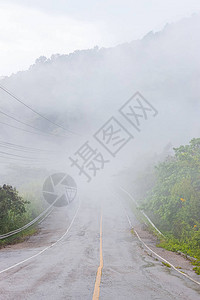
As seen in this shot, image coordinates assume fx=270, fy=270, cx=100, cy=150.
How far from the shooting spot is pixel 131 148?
93812mm

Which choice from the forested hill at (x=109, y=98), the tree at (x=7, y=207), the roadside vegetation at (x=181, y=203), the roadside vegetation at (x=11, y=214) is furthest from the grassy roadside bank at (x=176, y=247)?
the forested hill at (x=109, y=98)

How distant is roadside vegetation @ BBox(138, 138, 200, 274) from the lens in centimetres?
1767

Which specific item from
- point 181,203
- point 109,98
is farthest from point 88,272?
point 109,98

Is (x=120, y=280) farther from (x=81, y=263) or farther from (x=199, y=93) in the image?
(x=199, y=93)

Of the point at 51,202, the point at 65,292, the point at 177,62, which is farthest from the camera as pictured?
the point at 177,62

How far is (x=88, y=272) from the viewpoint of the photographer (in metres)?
10.1

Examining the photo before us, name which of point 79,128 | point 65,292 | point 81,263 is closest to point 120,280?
point 65,292

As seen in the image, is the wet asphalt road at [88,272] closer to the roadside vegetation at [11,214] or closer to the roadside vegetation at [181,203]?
the roadside vegetation at [11,214]

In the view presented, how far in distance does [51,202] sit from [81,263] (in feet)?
84.2

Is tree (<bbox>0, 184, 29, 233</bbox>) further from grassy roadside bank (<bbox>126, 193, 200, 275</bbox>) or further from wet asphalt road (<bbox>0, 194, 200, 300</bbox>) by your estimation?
grassy roadside bank (<bbox>126, 193, 200, 275</bbox>)

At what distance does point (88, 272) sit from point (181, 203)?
506 inches

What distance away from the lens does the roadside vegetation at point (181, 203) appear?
17672mm

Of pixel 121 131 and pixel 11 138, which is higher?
pixel 11 138

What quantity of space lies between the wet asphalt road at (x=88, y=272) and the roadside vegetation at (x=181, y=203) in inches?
112
